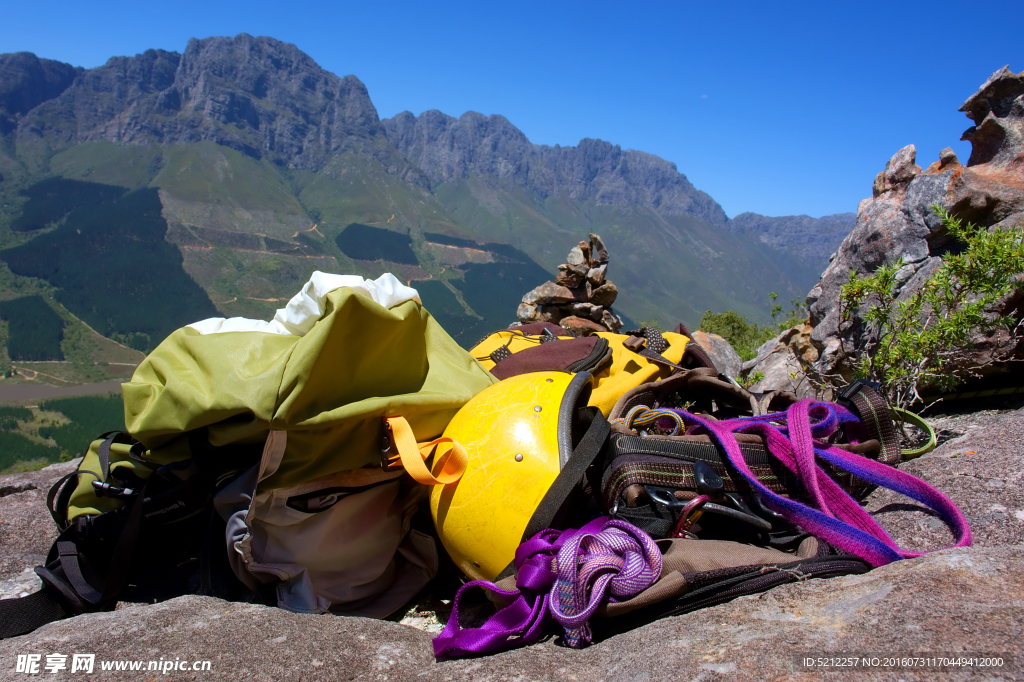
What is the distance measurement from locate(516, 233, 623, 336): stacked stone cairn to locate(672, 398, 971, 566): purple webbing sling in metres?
8.31

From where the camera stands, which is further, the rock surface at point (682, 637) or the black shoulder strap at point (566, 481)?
the black shoulder strap at point (566, 481)

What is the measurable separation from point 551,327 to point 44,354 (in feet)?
588

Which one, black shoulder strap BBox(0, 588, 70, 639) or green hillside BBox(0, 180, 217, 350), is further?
green hillside BBox(0, 180, 217, 350)

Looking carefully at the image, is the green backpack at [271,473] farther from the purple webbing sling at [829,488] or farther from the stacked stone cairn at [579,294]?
the stacked stone cairn at [579,294]

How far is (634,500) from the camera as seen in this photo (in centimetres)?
273

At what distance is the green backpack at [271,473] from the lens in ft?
9.46

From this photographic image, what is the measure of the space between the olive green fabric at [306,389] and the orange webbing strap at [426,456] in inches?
6.1

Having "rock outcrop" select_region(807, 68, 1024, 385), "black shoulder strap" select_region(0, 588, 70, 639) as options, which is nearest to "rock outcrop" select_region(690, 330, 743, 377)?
"rock outcrop" select_region(807, 68, 1024, 385)

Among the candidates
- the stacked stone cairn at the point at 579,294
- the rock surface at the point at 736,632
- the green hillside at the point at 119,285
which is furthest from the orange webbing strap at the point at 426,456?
the green hillside at the point at 119,285

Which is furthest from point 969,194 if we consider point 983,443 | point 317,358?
point 317,358

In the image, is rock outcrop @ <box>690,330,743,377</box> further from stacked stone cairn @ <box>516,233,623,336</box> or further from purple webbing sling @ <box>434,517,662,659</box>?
purple webbing sling @ <box>434,517,662,659</box>

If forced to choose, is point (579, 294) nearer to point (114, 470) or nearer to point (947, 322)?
point (947, 322)

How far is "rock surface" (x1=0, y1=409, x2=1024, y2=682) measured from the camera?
64.5 inches

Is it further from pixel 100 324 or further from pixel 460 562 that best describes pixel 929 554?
pixel 100 324
